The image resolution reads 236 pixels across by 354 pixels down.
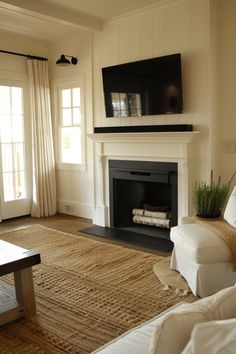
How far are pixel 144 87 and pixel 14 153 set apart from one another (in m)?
2.26

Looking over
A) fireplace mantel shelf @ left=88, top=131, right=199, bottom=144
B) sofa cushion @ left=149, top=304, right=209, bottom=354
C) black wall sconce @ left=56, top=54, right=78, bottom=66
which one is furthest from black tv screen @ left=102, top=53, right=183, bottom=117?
sofa cushion @ left=149, top=304, right=209, bottom=354

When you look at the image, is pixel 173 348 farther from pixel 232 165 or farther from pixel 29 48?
pixel 29 48

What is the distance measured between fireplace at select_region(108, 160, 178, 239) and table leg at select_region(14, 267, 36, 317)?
6.83ft

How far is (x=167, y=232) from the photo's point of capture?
14.5 ft

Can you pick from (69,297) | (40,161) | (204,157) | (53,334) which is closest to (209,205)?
(204,157)

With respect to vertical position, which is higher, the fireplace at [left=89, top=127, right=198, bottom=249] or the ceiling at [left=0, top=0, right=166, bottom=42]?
the ceiling at [left=0, top=0, right=166, bottom=42]

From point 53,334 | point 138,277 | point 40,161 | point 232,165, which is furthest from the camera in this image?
point 40,161

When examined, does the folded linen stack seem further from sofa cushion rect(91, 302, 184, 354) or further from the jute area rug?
sofa cushion rect(91, 302, 184, 354)

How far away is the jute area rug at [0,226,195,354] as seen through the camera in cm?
225

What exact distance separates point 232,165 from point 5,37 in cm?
352

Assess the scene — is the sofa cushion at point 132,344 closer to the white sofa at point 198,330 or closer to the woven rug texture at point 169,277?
the white sofa at point 198,330

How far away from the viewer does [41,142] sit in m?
5.38

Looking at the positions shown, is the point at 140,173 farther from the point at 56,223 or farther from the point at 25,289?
the point at 25,289

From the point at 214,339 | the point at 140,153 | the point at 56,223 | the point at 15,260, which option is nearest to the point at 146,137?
the point at 140,153
